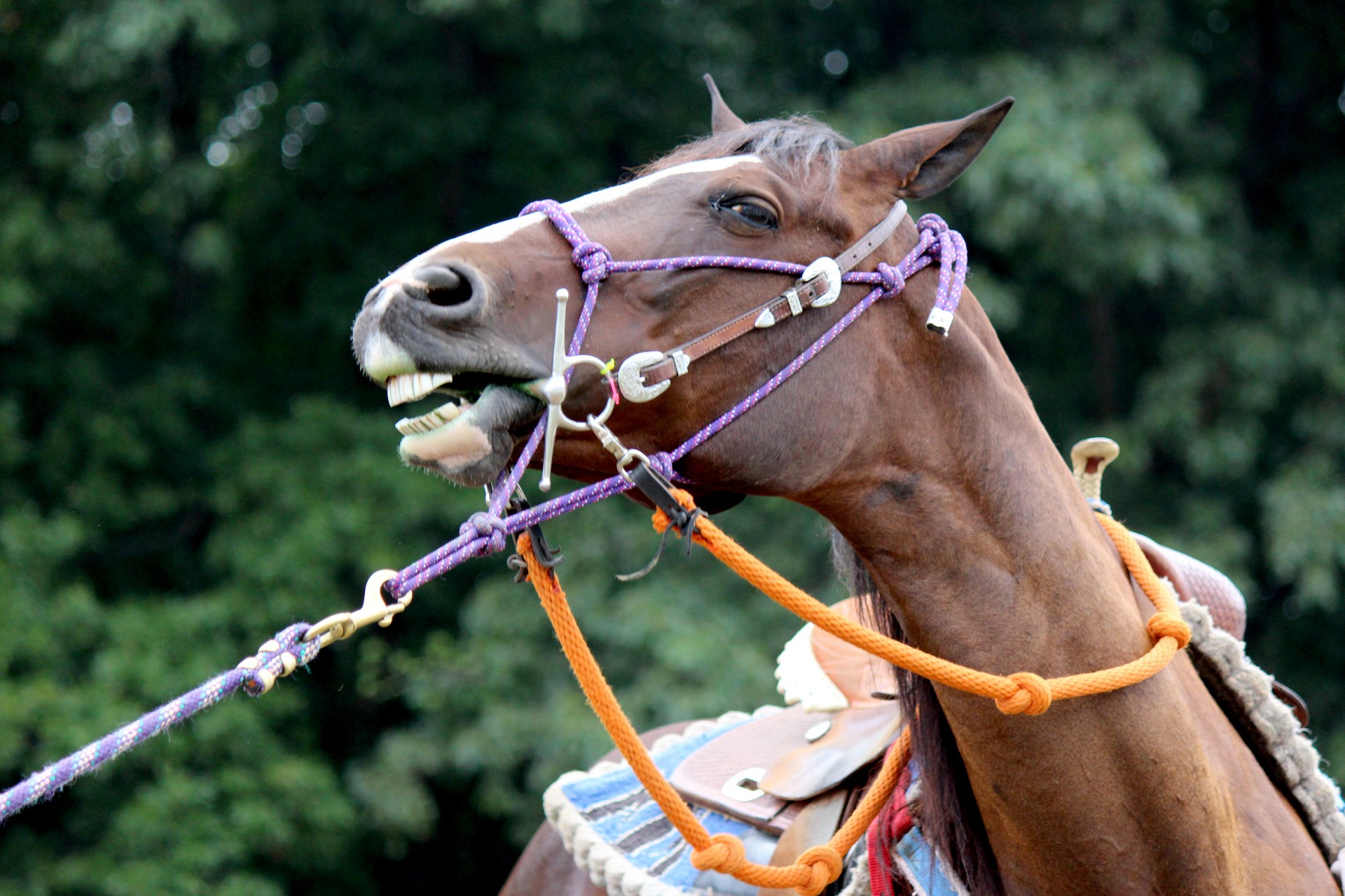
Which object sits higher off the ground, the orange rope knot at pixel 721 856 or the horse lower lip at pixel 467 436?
the horse lower lip at pixel 467 436

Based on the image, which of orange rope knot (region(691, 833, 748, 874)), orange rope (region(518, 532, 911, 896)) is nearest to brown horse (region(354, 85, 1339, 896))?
orange rope (region(518, 532, 911, 896))

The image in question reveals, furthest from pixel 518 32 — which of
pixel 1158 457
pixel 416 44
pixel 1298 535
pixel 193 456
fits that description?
pixel 1298 535

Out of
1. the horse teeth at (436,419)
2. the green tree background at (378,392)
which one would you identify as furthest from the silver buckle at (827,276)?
the green tree background at (378,392)

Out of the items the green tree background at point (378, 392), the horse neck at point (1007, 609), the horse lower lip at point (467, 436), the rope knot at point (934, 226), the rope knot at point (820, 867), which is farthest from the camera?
the green tree background at point (378, 392)

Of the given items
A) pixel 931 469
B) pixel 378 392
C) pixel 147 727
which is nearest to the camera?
pixel 147 727

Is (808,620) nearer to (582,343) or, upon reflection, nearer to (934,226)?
(582,343)

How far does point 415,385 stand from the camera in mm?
1410

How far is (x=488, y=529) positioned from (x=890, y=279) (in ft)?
2.20

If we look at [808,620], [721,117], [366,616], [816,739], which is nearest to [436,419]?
[366,616]

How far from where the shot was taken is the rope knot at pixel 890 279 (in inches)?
65.1

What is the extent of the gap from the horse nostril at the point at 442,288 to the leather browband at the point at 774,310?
0.25m

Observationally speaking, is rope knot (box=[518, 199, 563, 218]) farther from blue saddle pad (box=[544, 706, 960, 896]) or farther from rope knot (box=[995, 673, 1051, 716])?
blue saddle pad (box=[544, 706, 960, 896])

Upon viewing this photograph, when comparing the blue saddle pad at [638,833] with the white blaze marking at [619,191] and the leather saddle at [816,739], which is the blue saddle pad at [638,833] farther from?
the white blaze marking at [619,191]

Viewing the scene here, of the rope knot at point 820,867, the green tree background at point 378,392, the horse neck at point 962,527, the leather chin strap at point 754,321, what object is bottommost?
the green tree background at point 378,392
